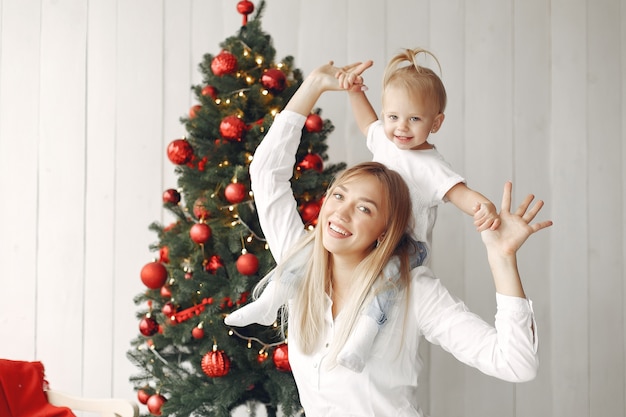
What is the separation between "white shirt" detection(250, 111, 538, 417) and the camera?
153 centimetres

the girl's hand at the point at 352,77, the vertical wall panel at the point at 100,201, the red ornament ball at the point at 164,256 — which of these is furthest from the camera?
the vertical wall panel at the point at 100,201

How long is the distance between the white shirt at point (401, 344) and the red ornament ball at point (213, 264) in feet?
0.97

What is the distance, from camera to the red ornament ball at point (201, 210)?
2.10 m

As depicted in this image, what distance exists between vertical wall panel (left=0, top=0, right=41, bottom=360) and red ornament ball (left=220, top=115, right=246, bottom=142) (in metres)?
1.22

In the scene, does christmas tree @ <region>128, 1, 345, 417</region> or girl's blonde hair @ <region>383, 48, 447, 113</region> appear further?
christmas tree @ <region>128, 1, 345, 417</region>

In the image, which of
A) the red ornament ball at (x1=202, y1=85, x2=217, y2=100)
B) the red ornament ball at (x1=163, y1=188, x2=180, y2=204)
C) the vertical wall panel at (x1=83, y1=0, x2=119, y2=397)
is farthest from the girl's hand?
the vertical wall panel at (x1=83, y1=0, x2=119, y2=397)

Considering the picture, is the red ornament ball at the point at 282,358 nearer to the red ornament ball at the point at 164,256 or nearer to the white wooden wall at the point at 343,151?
the red ornament ball at the point at 164,256

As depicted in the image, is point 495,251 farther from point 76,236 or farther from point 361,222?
point 76,236

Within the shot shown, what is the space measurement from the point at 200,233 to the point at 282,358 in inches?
17.6

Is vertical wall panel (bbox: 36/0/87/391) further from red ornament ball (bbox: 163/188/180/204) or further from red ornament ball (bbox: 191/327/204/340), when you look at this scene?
red ornament ball (bbox: 191/327/204/340)

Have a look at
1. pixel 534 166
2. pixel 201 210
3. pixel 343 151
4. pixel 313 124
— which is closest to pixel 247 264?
pixel 201 210

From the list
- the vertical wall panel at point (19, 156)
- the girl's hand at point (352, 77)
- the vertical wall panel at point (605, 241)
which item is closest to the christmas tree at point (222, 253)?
the girl's hand at point (352, 77)

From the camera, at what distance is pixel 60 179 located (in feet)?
9.46

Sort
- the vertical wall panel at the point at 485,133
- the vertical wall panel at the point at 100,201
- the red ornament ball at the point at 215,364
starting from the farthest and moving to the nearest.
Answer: the vertical wall panel at the point at 100,201, the vertical wall panel at the point at 485,133, the red ornament ball at the point at 215,364
